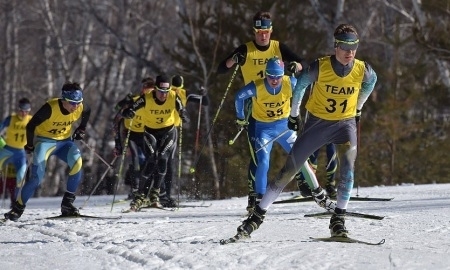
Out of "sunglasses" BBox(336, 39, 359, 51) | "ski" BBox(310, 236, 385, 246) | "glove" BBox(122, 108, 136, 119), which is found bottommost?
"ski" BBox(310, 236, 385, 246)

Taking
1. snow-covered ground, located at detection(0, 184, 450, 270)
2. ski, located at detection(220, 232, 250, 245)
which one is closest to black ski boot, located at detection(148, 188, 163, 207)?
snow-covered ground, located at detection(0, 184, 450, 270)

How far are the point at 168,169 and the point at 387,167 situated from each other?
10212 millimetres

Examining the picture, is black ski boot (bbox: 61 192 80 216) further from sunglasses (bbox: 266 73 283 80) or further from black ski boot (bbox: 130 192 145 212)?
sunglasses (bbox: 266 73 283 80)

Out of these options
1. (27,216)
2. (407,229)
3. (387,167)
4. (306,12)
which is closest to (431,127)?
(387,167)

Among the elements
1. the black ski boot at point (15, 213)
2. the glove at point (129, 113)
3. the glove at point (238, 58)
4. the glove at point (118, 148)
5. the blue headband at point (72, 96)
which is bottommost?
the black ski boot at point (15, 213)

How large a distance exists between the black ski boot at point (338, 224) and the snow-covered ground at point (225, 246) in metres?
0.24

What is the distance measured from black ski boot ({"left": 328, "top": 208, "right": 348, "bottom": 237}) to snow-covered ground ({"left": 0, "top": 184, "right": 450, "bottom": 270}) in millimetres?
235

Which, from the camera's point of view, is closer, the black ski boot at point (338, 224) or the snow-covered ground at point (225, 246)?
the snow-covered ground at point (225, 246)

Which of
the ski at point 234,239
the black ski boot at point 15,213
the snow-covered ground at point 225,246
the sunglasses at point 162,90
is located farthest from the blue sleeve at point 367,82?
the sunglasses at point 162,90

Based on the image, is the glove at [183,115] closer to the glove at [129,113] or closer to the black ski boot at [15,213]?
the glove at [129,113]

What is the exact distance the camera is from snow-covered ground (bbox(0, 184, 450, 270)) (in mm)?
7344

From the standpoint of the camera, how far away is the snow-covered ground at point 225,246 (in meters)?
7.34

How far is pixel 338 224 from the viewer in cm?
828

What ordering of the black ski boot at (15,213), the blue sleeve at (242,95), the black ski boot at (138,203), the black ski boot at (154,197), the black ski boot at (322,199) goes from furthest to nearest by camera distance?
the black ski boot at (154,197) < the black ski boot at (138,203) < the black ski boot at (15,213) < the blue sleeve at (242,95) < the black ski boot at (322,199)
